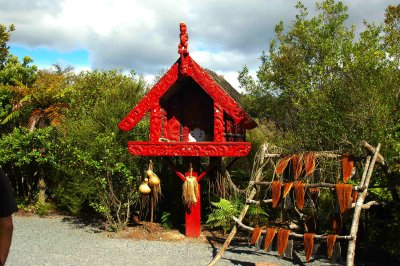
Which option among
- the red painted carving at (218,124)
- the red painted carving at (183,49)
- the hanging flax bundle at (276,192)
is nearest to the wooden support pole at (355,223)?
the hanging flax bundle at (276,192)

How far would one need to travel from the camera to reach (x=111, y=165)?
933 centimetres

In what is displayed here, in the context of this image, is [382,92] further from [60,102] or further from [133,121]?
[60,102]

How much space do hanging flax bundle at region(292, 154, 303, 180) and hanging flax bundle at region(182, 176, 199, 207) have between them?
243cm

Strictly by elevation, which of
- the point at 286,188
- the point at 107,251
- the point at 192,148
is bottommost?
the point at 107,251

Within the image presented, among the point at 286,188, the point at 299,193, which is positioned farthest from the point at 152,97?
the point at 299,193

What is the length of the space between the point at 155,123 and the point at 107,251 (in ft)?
9.08

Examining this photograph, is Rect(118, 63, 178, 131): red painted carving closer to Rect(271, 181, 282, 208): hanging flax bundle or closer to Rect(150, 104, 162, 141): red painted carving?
Rect(150, 104, 162, 141): red painted carving

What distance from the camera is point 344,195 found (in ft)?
19.7

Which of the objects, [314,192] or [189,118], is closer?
[314,192]

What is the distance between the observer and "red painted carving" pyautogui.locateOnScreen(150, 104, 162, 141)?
27.9 feet

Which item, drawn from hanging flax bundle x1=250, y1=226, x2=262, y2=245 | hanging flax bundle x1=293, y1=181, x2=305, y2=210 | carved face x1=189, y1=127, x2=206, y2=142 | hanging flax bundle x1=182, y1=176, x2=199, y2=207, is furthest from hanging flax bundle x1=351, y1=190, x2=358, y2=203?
carved face x1=189, y1=127, x2=206, y2=142

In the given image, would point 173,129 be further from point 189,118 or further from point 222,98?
point 222,98

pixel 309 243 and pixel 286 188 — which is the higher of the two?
pixel 286 188

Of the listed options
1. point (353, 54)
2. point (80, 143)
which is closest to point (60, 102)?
point (80, 143)
